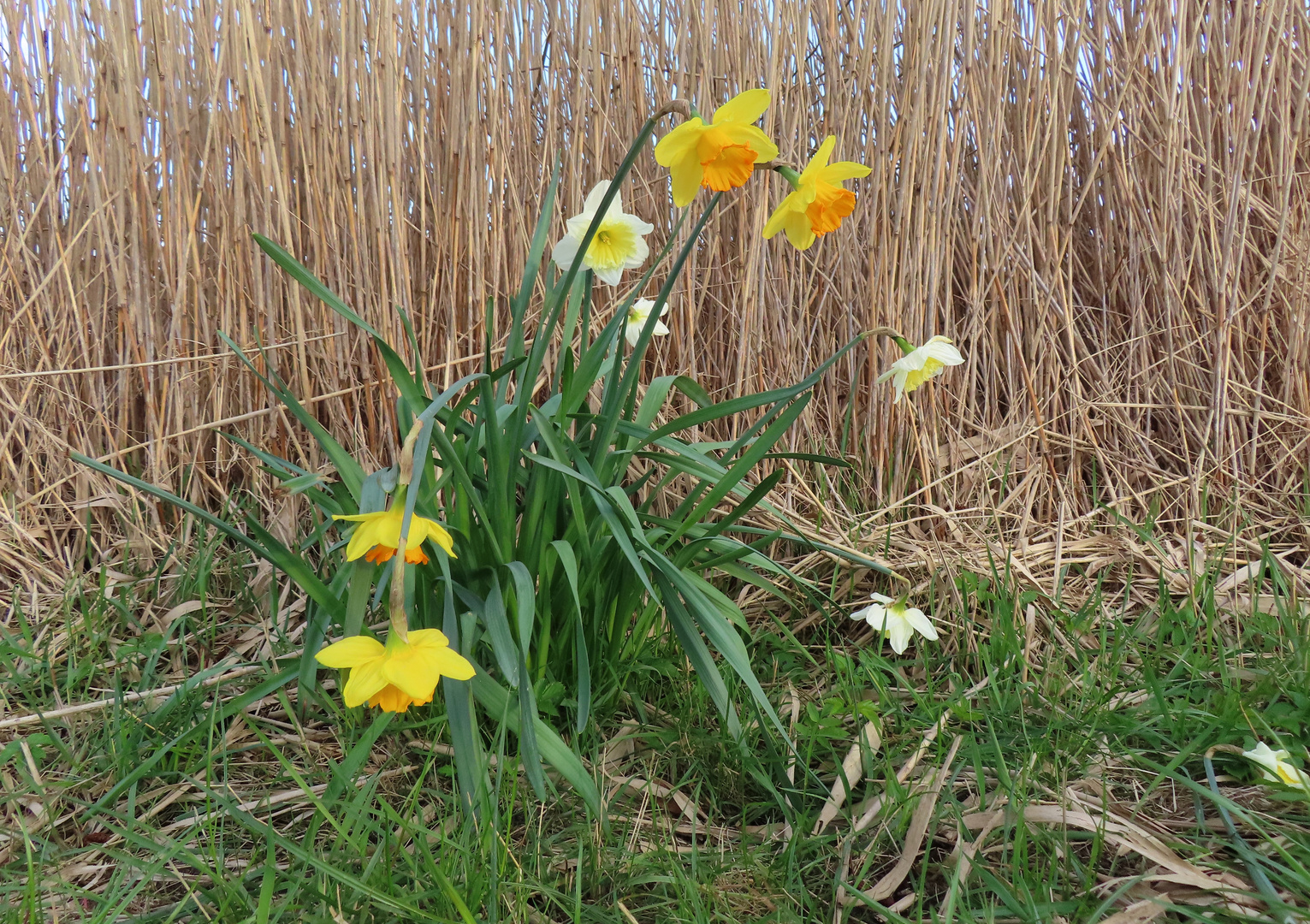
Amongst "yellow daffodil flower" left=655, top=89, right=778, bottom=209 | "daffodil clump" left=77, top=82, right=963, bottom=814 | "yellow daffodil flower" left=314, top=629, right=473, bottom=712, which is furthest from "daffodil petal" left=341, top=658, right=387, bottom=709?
"yellow daffodil flower" left=655, top=89, right=778, bottom=209

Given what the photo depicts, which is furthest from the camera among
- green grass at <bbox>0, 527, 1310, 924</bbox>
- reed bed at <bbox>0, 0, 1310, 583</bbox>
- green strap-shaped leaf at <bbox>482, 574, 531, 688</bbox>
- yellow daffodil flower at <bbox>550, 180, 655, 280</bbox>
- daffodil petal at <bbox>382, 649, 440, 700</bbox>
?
reed bed at <bbox>0, 0, 1310, 583</bbox>

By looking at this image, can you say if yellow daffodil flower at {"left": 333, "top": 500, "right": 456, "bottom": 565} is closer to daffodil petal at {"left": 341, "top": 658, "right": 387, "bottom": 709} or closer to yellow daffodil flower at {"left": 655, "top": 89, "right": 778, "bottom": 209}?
daffodil petal at {"left": 341, "top": 658, "right": 387, "bottom": 709}

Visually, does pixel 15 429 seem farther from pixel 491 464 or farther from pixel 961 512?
pixel 961 512

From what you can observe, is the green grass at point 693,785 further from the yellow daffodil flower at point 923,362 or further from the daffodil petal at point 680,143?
the daffodil petal at point 680,143

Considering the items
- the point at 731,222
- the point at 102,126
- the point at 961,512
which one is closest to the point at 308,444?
the point at 102,126

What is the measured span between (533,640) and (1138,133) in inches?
65.9

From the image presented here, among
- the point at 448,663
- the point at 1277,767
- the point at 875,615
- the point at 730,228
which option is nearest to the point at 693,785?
the point at 875,615

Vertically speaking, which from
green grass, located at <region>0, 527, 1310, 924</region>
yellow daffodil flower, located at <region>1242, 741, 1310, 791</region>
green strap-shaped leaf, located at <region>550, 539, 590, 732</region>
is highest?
green strap-shaped leaf, located at <region>550, 539, 590, 732</region>

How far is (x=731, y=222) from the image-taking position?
1.68 m

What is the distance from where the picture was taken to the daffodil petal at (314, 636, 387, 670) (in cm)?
65

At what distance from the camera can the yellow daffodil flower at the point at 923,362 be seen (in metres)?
1.09

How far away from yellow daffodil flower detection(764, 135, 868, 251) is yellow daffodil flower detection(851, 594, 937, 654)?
0.53 m

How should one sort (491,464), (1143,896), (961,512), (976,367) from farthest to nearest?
(976,367) → (961,512) → (491,464) → (1143,896)

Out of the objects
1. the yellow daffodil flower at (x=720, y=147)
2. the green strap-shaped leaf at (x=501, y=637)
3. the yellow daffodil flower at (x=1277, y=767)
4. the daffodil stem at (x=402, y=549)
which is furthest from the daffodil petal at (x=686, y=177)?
the yellow daffodil flower at (x=1277, y=767)
